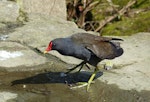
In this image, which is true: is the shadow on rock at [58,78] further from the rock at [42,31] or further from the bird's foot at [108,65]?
the rock at [42,31]

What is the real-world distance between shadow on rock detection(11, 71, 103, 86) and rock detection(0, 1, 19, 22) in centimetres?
216

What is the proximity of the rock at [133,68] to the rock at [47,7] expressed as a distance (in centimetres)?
211

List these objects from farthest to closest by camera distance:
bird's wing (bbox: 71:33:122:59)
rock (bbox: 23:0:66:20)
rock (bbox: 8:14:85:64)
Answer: rock (bbox: 23:0:66:20) → rock (bbox: 8:14:85:64) → bird's wing (bbox: 71:33:122:59)

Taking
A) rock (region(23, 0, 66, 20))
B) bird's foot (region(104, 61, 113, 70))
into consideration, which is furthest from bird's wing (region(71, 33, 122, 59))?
rock (region(23, 0, 66, 20))

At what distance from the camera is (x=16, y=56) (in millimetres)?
5621

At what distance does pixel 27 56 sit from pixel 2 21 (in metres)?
1.59

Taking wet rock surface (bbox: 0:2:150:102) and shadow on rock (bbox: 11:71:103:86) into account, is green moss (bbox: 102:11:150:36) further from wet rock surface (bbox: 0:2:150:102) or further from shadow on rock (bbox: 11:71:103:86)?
shadow on rock (bbox: 11:71:103:86)

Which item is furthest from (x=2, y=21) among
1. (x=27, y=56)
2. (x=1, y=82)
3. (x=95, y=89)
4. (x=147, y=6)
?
(x=147, y=6)

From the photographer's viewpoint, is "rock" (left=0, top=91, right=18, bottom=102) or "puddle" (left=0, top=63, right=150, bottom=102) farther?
"puddle" (left=0, top=63, right=150, bottom=102)

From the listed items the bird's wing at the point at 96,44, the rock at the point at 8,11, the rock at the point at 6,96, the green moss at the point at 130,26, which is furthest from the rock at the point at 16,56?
the green moss at the point at 130,26

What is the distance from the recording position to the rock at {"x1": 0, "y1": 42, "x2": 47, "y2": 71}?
541 cm

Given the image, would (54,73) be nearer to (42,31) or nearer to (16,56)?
(16,56)

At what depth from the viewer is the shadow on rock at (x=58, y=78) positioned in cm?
501

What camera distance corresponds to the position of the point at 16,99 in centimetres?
446
